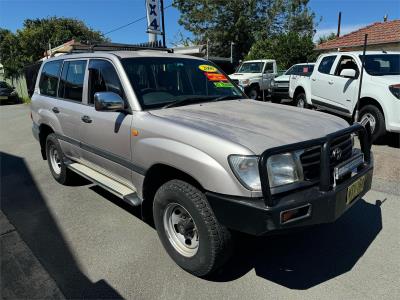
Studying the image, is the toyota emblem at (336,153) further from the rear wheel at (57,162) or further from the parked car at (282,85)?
the parked car at (282,85)

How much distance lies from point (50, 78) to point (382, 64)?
6.85 meters

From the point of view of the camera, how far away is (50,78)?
212 inches

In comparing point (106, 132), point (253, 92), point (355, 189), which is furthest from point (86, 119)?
point (253, 92)

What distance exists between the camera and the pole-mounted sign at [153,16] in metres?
11.1

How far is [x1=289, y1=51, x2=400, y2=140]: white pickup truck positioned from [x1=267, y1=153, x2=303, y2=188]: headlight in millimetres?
4900

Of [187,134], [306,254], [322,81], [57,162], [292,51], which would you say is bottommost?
[306,254]

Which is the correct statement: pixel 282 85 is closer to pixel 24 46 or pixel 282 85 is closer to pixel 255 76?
pixel 255 76

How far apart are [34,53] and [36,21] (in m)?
12.3

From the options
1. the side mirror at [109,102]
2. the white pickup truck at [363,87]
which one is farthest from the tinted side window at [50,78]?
the white pickup truck at [363,87]

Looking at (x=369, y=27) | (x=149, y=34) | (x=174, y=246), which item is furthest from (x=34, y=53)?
(x=174, y=246)

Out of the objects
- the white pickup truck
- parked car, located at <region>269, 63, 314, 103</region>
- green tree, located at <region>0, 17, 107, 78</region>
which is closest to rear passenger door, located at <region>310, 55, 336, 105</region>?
the white pickup truck

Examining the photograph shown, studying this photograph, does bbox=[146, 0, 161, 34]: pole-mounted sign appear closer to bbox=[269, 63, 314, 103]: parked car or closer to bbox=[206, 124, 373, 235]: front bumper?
bbox=[269, 63, 314, 103]: parked car

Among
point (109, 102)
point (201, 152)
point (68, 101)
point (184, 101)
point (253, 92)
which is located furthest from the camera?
point (253, 92)

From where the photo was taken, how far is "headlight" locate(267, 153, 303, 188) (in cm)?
247
